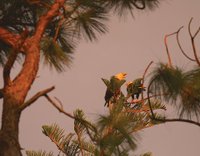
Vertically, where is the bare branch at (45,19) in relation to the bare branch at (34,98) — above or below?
above

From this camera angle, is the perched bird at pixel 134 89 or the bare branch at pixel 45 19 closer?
the bare branch at pixel 45 19

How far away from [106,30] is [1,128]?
3.21ft

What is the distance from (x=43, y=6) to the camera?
7.61 ft

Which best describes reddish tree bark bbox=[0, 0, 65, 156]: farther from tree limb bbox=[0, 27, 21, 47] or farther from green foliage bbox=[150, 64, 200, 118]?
green foliage bbox=[150, 64, 200, 118]

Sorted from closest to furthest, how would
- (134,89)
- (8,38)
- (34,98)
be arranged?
(34,98), (8,38), (134,89)

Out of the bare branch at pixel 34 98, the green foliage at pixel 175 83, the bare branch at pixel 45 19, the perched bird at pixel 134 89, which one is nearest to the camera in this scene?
the green foliage at pixel 175 83

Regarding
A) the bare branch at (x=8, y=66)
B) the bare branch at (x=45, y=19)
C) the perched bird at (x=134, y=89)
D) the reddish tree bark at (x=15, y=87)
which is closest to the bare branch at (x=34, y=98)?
the reddish tree bark at (x=15, y=87)

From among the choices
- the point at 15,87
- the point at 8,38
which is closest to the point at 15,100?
the point at 15,87

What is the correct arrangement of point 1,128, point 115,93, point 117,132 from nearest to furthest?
1. point 117,132
2. point 1,128
3. point 115,93

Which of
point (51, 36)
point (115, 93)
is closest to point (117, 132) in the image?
point (115, 93)

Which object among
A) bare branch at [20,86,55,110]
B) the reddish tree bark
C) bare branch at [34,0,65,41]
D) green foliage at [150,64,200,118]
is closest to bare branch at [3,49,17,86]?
the reddish tree bark

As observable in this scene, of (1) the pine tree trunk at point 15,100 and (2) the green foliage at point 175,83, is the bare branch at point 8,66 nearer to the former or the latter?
(1) the pine tree trunk at point 15,100

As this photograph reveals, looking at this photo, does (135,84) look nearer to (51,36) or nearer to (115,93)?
(115,93)

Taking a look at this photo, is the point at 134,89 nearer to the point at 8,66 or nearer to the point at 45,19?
the point at 45,19
